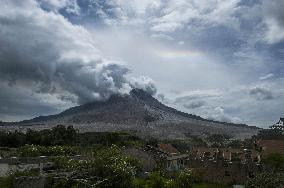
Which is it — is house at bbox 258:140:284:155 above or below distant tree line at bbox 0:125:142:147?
below

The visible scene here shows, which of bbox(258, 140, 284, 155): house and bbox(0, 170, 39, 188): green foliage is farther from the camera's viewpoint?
bbox(258, 140, 284, 155): house

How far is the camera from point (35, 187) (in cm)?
3084

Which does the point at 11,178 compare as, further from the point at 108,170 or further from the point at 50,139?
the point at 50,139

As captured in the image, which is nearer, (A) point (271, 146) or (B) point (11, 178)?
(B) point (11, 178)

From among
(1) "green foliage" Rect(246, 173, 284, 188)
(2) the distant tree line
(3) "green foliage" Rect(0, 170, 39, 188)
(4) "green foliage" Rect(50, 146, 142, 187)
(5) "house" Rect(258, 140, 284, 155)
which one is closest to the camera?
(4) "green foliage" Rect(50, 146, 142, 187)

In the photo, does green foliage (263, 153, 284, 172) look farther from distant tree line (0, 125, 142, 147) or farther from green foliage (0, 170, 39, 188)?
distant tree line (0, 125, 142, 147)

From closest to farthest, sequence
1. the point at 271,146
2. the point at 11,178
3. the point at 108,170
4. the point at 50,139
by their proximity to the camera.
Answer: the point at 108,170 → the point at 11,178 → the point at 271,146 → the point at 50,139

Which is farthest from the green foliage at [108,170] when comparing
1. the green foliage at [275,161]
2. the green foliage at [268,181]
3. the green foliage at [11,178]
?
the green foliage at [275,161]

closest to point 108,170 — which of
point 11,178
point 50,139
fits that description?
point 11,178

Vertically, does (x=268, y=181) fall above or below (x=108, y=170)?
below

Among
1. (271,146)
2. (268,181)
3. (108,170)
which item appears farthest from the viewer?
(271,146)

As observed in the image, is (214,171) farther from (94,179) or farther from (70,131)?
(70,131)

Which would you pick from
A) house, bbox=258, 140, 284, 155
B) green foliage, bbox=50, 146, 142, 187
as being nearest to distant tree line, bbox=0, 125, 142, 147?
house, bbox=258, 140, 284, 155

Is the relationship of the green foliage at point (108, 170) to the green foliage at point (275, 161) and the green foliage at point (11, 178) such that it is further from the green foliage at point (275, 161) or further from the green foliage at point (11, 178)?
the green foliage at point (275, 161)
